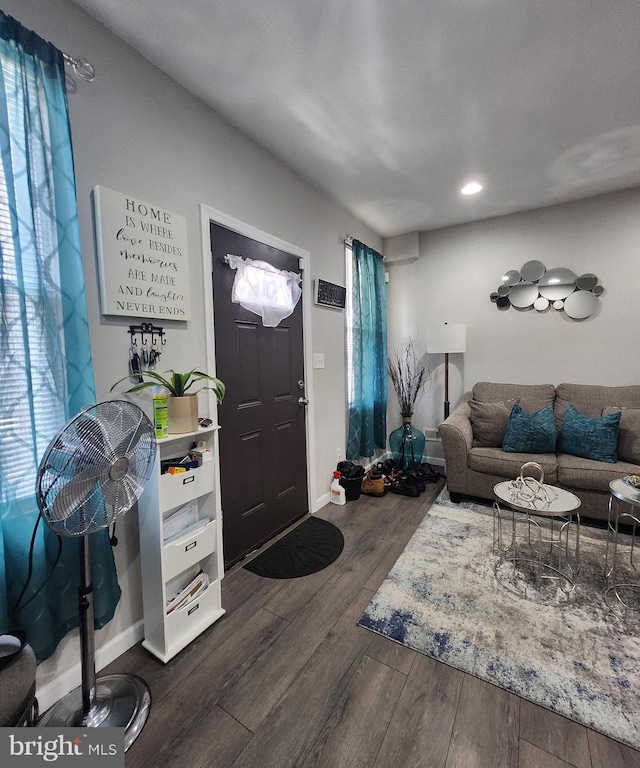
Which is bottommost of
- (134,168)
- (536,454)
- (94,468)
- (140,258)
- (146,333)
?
(536,454)

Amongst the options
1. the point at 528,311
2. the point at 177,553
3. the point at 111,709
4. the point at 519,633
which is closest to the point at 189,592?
the point at 177,553

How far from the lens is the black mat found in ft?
6.55

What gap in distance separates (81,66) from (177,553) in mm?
1926

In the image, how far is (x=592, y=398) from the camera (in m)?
2.88

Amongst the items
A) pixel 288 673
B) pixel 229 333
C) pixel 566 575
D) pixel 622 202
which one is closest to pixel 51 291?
pixel 229 333

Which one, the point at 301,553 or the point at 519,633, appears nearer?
the point at 519,633

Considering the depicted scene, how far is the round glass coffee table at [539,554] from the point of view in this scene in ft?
5.63

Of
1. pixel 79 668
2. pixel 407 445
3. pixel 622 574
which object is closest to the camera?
pixel 79 668

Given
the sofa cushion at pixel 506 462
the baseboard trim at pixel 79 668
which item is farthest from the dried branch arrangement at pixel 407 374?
the baseboard trim at pixel 79 668

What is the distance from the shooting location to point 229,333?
78.4 inches

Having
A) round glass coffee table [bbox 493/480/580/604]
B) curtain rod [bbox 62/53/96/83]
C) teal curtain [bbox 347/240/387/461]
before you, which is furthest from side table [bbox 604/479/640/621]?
curtain rod [bbox 62/53/96/83]

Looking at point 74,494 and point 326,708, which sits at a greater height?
point 74,494

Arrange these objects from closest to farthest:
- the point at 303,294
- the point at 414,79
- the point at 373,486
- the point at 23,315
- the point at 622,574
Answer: the point at 23,315, the point at 414,79, the point at 622,574, the point at 303,294, the point at 373,486

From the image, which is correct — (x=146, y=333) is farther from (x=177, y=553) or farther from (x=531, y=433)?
(x=531, y=433)
